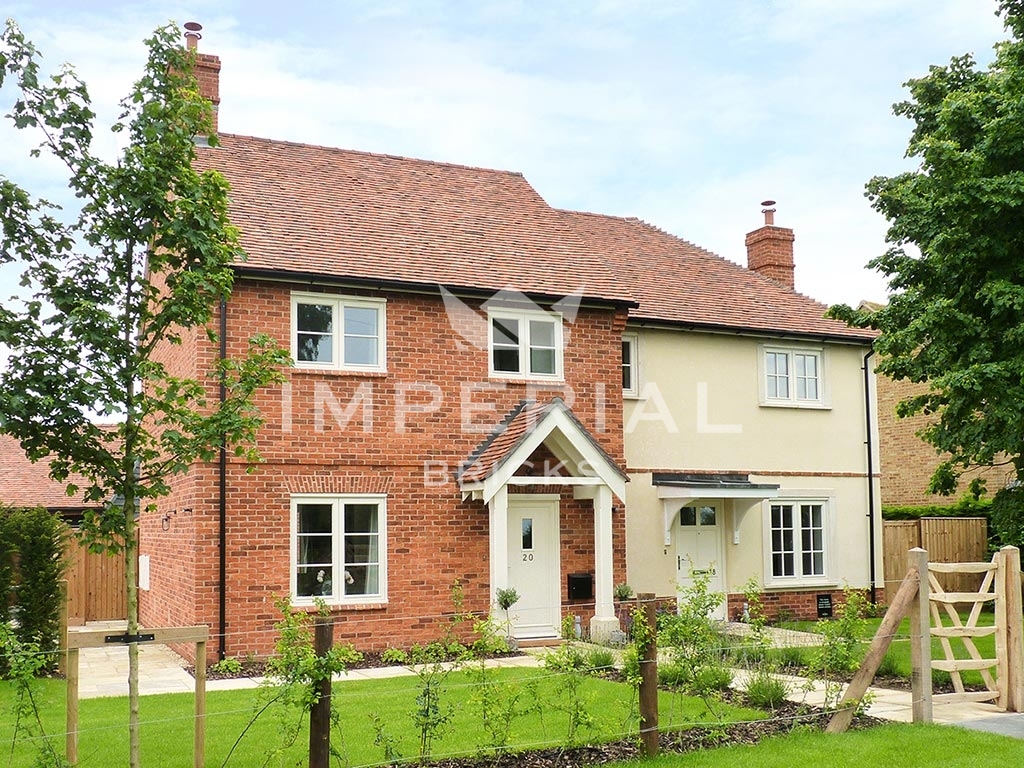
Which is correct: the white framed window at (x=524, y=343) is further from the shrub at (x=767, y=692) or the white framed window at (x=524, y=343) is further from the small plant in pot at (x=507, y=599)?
the shrub at (x=767, y=692)

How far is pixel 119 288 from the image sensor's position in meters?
7.57

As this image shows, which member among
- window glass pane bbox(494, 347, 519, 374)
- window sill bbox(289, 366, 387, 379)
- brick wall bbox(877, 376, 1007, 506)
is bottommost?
brick wall bbox(877, 376, 1007, 506)

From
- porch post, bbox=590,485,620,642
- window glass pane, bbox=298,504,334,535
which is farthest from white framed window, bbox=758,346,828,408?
window glass pane, bbox=298,504,334,535

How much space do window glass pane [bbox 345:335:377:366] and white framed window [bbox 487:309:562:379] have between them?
2.03 meters

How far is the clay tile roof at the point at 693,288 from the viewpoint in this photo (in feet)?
67.9

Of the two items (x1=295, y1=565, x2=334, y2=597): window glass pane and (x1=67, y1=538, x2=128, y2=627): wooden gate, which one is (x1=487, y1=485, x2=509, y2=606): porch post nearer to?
(x1=295, y1=565, x2=334, y2=597): window glass pane

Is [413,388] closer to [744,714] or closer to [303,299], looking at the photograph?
[303,299]

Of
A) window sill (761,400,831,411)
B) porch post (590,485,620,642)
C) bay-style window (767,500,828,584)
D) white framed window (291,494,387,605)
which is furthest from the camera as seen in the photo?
window sill (761,400,831,411)

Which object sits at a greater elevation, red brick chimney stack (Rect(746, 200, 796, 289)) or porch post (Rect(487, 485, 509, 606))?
red brick chimney stack (Rect(746, 200, 796, 289))

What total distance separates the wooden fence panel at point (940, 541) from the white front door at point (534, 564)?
423 inches

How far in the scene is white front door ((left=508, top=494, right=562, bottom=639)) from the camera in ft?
55.3

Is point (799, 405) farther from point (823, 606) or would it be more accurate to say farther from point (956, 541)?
point (956, 541)

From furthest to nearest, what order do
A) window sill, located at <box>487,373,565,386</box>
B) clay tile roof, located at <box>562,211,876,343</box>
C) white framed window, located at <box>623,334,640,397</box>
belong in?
clay tile roof, located at <box>562,211,876,343</box> → white framed window, located at <box>623,334,640,397</box> → window sill, located at <box>487,373,565,386</box>

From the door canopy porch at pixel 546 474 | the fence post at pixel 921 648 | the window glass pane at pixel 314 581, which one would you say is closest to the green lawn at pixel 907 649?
the fence post at pixel 921 648
